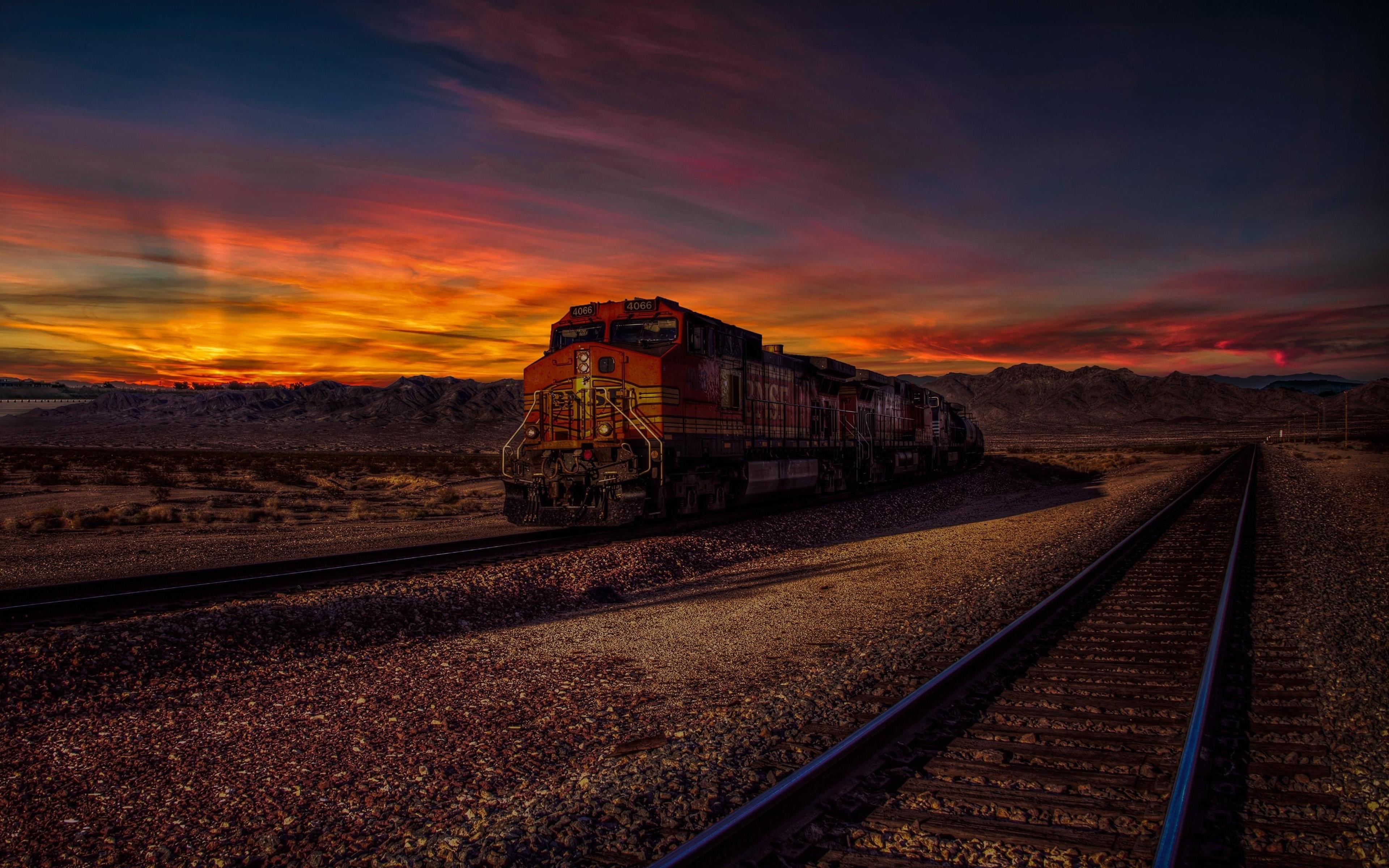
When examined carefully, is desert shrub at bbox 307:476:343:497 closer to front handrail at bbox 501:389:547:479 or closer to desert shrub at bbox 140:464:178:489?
desert shrub at bbox 140:464:178:489

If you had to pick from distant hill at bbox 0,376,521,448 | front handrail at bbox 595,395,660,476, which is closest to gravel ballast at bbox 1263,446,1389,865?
front handrail at bbox 595,395,660,476

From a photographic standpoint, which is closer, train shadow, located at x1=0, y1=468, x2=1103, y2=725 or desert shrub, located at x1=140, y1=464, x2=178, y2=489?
train shadow, located at x1=0, y1=468, x2=1103, y2=725

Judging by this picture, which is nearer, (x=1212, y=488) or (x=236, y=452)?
(x=1212, y=488)

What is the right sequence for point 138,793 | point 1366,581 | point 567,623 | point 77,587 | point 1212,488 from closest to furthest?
point 138,793 → point 567,623 → point 77,587 → point 1366,581 → point 1212,488

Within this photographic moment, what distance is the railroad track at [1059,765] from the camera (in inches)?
134

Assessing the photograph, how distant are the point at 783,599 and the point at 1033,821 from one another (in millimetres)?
5865

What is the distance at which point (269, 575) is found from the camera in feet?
32.8

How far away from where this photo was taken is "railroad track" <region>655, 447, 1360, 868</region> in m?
3.42

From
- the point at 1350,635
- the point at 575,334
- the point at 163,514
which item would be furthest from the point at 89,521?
the point at 1350,635

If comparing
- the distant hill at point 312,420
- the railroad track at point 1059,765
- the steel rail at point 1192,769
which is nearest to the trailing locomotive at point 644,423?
the railroad track at point 1059,765

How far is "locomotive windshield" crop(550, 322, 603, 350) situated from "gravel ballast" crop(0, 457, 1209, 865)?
16.9 feet

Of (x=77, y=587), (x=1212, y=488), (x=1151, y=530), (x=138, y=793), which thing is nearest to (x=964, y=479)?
(x=1212, y=488)

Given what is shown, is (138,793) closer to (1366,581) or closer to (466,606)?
(466,606)

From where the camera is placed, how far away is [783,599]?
951cm
